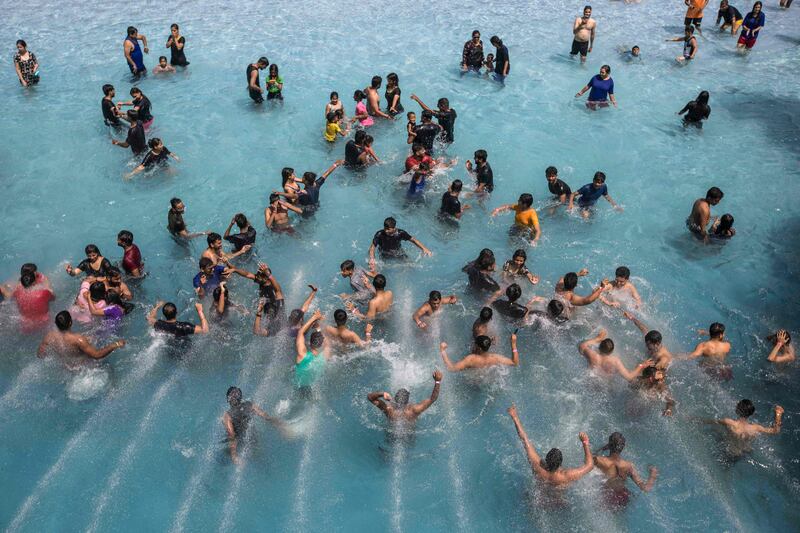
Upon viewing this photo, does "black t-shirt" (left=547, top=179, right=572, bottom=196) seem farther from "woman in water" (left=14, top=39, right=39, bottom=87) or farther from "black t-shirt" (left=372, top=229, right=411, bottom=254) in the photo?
"woman in water" (left=14, top=39, right=39, bottom=87)

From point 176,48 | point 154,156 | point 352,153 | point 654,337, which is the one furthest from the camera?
point 176,48

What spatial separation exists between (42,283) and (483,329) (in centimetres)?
818

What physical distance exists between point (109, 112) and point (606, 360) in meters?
14.2

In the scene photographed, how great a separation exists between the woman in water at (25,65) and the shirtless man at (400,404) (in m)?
16.6

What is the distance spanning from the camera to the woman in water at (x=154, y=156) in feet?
46.8

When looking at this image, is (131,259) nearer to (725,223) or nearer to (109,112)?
(109,112)

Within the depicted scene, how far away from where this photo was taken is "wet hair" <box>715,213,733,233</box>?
12.8 m

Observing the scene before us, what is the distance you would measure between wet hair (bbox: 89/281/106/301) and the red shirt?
3.01 feet

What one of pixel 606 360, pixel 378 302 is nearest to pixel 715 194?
pixel 606 360

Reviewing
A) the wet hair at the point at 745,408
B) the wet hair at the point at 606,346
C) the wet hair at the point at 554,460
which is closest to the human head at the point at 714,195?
the wet hair at the point at 606,346

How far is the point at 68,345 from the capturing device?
32.4ft

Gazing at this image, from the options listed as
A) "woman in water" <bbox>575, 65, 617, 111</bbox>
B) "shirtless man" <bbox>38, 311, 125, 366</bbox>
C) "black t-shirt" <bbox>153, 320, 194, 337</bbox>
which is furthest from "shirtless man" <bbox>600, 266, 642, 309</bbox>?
"shirtless man" <bbox>38, 311, 125, 366</bbox>

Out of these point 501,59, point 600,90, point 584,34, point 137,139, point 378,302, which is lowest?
point 378,302

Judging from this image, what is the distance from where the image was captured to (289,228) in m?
13.4
